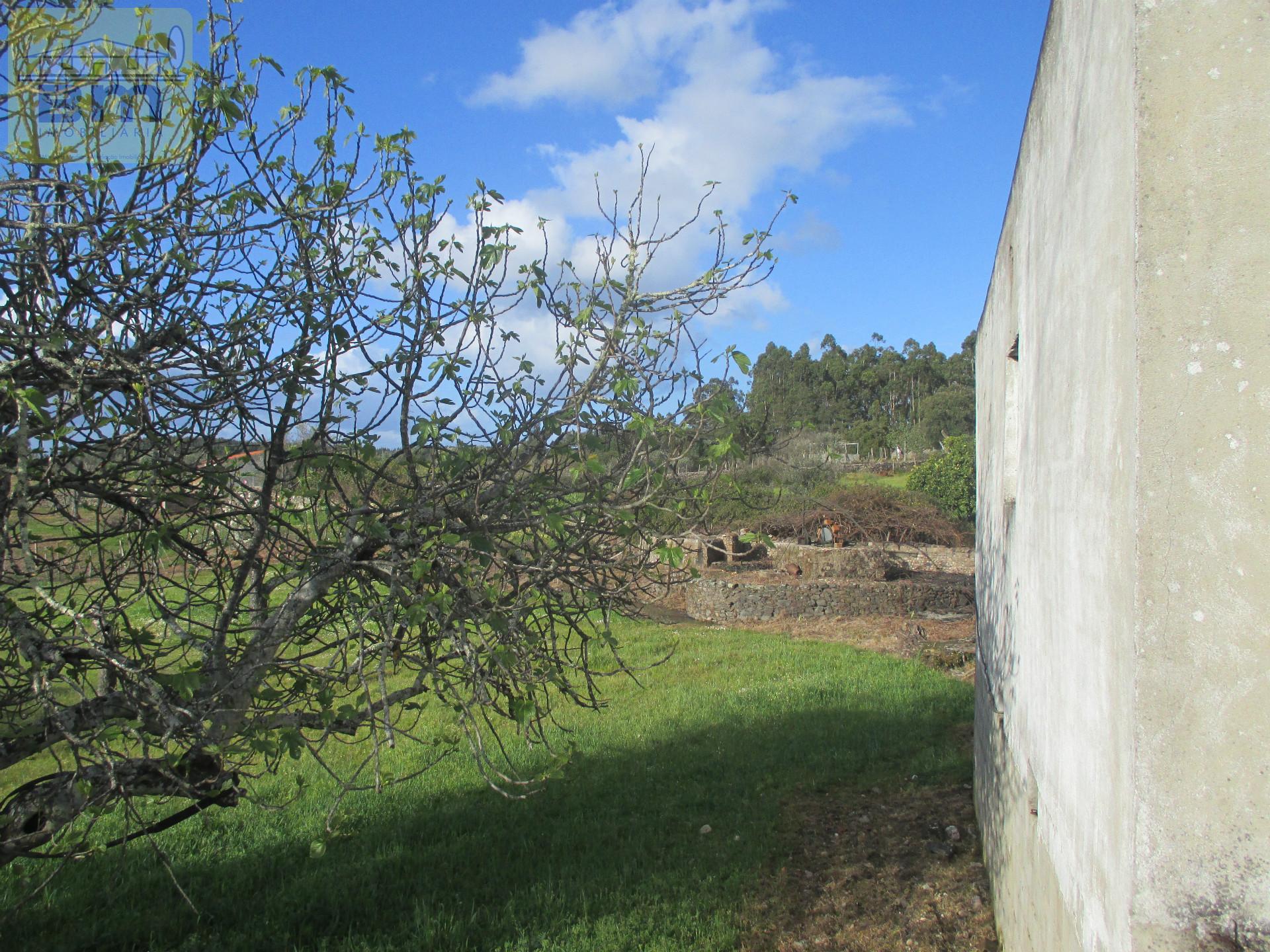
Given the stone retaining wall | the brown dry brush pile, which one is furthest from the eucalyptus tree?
the brown dry brush pile

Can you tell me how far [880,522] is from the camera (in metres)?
Result: 18.3

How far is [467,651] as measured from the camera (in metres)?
2.79

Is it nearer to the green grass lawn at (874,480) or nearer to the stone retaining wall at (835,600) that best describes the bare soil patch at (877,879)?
the stone retaining wall at (835,600)

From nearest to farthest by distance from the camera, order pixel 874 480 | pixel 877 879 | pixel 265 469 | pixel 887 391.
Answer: pixel 265 469 < pixel 877 879 < pixel 874 480 < pixel 887 391

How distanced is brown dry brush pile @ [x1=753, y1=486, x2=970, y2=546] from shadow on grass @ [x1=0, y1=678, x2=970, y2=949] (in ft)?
36.6

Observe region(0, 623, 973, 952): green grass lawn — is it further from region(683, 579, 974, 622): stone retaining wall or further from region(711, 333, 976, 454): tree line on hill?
region(711, 333, 976, 454): tree line on hill

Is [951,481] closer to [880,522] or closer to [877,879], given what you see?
[880,522]

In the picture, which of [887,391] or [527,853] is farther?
[887,391]

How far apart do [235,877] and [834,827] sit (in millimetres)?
3842

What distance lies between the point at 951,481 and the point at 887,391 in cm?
4433

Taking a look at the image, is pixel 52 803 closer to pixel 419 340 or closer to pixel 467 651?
pixel 467 651

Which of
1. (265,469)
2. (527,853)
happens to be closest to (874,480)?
(527,853)

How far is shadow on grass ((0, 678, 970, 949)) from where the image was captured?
14.4 feet

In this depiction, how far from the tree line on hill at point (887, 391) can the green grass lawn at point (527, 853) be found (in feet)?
64.6
